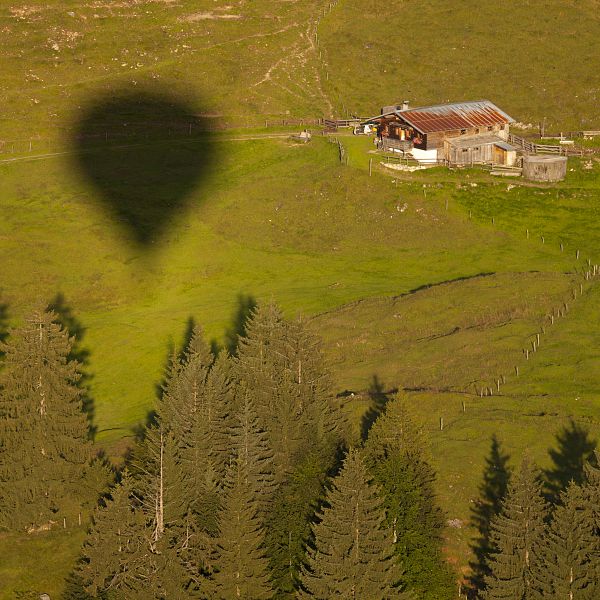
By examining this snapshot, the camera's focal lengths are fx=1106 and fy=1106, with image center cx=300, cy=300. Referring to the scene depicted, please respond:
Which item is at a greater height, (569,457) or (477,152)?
(569,457)

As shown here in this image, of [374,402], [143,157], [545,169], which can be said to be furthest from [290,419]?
[143,157]

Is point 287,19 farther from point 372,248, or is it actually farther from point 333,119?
point 372,248

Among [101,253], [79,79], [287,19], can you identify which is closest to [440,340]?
[101,253]

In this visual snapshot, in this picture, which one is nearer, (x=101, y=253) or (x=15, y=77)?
(x=101, y=253)

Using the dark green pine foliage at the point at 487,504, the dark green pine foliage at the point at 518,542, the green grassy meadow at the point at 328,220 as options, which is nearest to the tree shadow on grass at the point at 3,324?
the green grassy meadow at the point at 328,220

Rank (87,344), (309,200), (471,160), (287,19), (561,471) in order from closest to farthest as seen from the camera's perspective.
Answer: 1. (561,471)
2. (87,344)
3. (309,200)
4. (471,160)
5. (287,19)

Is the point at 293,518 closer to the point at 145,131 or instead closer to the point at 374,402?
the point at 374,402
